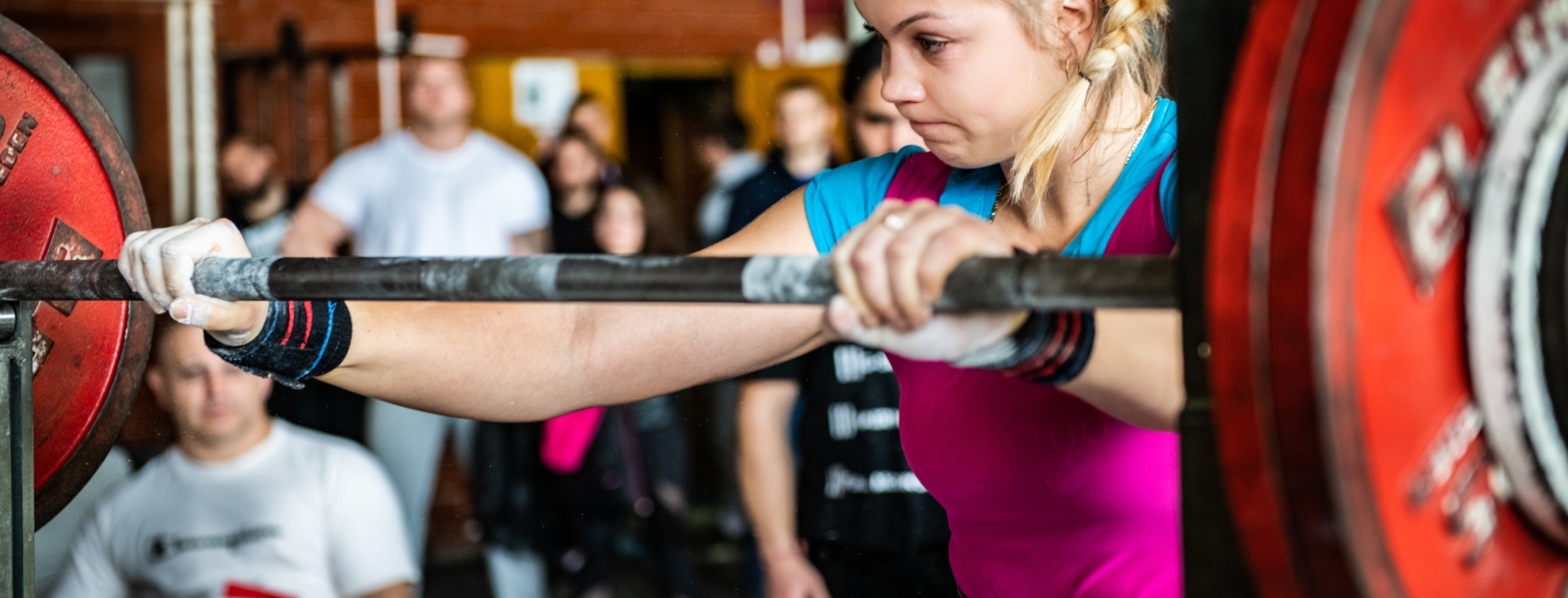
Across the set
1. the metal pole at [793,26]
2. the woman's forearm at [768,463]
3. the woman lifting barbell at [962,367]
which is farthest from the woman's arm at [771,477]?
the metal pole at [793,26]

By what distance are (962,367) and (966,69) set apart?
0.82 feet

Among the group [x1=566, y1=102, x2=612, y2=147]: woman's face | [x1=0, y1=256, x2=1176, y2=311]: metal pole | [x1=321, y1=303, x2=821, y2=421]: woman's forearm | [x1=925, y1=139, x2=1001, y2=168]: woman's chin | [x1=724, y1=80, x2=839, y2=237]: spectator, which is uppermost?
[x1=566, y1=102, x2=612, y2=147]: woman's face

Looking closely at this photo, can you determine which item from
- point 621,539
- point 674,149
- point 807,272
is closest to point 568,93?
point 674,149

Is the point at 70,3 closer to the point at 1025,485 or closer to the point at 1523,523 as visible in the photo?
the point at 1025,485

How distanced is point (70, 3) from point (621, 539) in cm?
246

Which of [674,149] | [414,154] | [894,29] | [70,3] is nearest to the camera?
[894,29]

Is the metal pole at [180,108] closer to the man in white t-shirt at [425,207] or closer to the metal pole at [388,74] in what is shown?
the man in white t-shirt at [425,207]

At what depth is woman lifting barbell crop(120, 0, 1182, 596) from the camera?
101 cm

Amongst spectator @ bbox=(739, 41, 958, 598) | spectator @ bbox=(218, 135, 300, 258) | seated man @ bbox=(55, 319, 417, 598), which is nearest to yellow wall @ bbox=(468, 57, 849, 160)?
spectator @ bbox=(218, 135, 300, 258)

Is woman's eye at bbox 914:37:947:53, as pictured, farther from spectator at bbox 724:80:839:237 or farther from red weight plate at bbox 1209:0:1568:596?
spectator at bbox 724:80:839:237

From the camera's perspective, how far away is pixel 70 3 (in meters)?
4.11

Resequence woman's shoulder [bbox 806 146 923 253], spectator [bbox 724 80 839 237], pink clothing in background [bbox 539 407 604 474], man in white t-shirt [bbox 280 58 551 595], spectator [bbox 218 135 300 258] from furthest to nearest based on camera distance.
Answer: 1. spectator [bbox 218 135 300 258]
2. man in white t-shirt [bbox 280 58 551 595]
3. pink clothing in background [bbox 539 407 604 474]
4. spectator [bbox 724 80 839 237]
5. woman's shoulder [bbox 806 146 923 253]

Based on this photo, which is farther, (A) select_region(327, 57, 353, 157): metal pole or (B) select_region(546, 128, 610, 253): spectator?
(A) select_region(327, 57, 353, 157): metal pole

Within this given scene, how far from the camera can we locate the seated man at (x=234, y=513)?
7.10 ft
